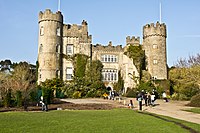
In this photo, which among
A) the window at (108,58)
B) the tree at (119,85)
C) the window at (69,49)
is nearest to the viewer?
the window at (69,49)

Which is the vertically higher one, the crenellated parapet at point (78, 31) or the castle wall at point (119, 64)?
the crenellated parapet at point (78, 31)

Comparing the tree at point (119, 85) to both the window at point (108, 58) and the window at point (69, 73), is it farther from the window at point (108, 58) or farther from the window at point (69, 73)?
the window at point (69, 73)

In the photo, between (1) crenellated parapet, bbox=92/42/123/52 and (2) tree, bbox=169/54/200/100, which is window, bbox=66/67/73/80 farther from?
(2) tree, bbox=169/54/200/100

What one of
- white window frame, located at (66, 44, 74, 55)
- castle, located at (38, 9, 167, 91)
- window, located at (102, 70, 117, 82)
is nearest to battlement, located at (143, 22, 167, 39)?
castle, located at (38, 9, 167, 91)

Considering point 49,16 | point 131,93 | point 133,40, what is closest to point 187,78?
point 131,93

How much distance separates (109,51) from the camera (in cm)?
5638

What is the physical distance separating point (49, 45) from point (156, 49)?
21321 mm

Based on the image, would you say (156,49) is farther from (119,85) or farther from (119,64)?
(119,85)

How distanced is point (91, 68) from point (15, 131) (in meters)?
39.9

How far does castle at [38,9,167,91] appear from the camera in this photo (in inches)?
1984

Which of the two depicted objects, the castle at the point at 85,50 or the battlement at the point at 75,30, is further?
the battlement at the point at 75,30

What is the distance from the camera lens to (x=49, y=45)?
50.3m

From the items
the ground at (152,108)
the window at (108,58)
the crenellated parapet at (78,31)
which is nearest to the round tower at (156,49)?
the window at (108,58)

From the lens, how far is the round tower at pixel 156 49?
53.2 metres
